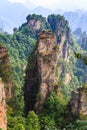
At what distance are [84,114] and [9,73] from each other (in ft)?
29.3

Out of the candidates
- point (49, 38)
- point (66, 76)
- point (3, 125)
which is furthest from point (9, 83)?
point (66, 76)

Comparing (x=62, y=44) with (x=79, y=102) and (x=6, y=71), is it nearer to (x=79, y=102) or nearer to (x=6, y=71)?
(x=6, y=71)

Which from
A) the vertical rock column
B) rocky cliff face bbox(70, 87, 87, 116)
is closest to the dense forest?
rocky cliff face bbox(70, 87, 87, 116)

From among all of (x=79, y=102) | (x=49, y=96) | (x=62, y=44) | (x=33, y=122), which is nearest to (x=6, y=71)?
(x=49, y=96)

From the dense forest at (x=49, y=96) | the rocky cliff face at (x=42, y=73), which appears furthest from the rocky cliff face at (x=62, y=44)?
the rocky cliff face at (x=42, y=73)

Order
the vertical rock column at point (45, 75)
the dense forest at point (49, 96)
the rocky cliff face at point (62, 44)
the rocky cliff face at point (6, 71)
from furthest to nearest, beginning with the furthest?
the rocky cliff face at point (62, 44) → the vertical rock column at point (45, 75) → the rocky cliff face at point (6, 71) → the dense forest at point (49, 96)

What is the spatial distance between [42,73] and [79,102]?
5.57 metres

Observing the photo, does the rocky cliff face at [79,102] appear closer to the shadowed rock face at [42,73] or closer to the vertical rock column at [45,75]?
the vertical rock column at [45,75]

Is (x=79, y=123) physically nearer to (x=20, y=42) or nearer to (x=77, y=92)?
(x=77, y=92)

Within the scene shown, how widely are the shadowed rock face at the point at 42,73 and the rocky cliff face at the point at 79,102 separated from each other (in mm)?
3773

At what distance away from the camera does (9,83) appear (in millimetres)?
53719

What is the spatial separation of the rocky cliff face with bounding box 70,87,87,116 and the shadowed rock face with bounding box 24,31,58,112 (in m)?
3.77

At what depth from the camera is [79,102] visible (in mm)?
50094

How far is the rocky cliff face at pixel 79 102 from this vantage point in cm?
4981
